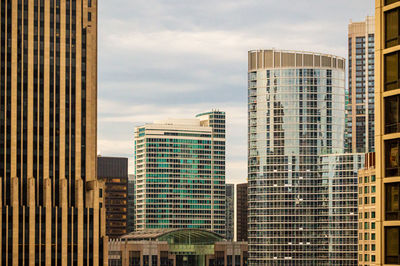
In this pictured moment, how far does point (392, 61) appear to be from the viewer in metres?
53.7

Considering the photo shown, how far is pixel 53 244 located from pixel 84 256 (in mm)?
7594

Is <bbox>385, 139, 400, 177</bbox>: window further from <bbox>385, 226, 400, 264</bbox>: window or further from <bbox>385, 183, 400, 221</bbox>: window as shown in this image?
<bbox>385, 226, 400, 264</bbox>: window

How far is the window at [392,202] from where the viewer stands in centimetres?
5206

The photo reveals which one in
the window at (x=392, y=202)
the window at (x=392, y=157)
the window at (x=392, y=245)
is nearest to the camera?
the window at (x=392, y=245)

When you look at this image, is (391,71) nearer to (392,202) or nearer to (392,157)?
(392,157)

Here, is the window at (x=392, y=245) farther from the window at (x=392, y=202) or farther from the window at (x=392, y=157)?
the window at (x=392, y=157)

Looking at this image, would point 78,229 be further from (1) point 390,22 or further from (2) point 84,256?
(1) point 390,22

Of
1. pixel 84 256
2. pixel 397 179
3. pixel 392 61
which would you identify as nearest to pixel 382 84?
pixel 392 61

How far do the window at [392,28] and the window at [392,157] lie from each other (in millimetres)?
6212

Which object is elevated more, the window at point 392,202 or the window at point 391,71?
the window at point 391,71

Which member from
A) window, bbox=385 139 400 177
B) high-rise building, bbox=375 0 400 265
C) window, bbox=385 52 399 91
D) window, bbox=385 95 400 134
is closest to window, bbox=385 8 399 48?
high-rise building, bbox=375 0 400 265

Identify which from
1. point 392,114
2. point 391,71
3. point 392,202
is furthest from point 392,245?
point 391,71

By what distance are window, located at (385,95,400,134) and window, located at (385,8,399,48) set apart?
3.51m

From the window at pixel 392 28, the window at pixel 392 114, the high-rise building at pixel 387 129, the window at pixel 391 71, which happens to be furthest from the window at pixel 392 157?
the window at pixel 392 28
